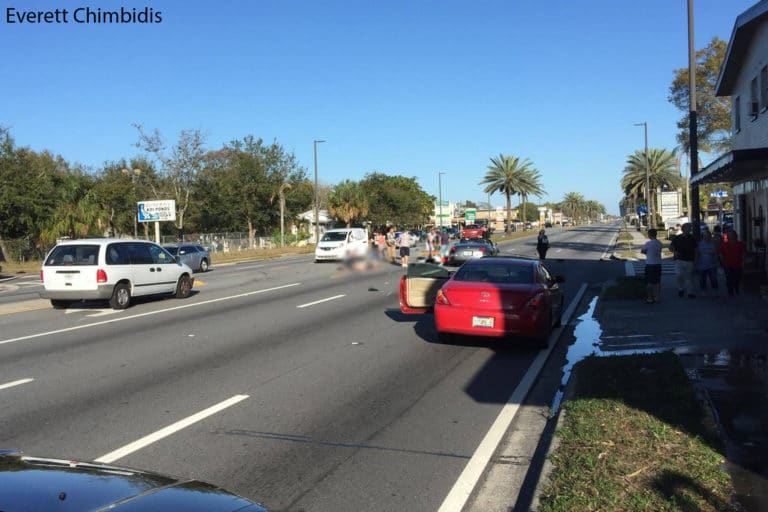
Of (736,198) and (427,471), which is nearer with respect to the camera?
(427,471)

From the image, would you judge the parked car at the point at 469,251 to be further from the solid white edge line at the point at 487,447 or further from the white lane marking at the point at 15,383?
the white lane marking at the point at 15,383

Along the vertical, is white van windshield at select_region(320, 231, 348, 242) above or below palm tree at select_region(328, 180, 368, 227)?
below

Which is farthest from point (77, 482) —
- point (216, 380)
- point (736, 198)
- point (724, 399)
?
point (736, 198)

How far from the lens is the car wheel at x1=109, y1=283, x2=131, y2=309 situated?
53.2ft

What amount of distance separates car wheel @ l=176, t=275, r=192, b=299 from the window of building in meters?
16.8

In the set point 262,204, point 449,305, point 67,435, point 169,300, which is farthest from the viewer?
point 262,204

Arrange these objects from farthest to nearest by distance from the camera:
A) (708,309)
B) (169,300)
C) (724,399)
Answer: (169,300) → (708,309) → (724,399)

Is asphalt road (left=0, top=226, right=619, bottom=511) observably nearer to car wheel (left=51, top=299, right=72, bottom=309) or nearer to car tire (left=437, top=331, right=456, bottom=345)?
car tire (left=437, top=331, right=456, bottom=345)

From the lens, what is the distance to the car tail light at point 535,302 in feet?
33.4

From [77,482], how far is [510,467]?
11.8ft

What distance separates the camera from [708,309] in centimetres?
1403

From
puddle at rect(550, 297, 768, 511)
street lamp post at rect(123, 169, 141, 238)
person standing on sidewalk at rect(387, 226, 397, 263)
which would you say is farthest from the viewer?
street lamp post at rect(123, 169, 141, 238)

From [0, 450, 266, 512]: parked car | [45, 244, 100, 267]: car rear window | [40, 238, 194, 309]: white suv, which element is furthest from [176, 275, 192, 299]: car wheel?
[0, 450, 266, 512]: parked car

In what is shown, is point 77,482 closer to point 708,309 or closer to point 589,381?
point 589,381
